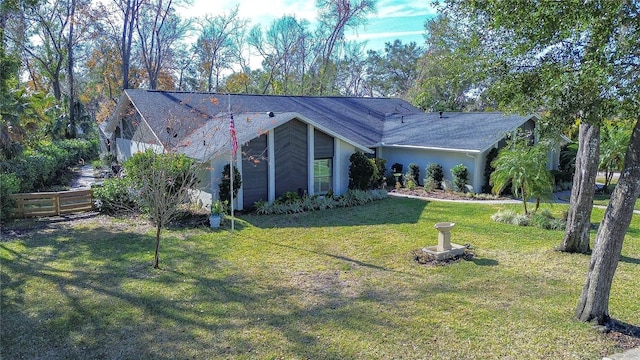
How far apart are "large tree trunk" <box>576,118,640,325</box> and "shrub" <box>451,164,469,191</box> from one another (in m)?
13.3

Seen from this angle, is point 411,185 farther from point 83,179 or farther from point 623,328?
point 83,179

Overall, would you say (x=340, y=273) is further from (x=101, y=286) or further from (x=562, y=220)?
(x=562, y=220)

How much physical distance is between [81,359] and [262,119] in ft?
40.1

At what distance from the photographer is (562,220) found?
13375 mm

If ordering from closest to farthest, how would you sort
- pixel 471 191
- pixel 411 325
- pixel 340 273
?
pixel 411 325, pixel 340 273, pixel 471 191

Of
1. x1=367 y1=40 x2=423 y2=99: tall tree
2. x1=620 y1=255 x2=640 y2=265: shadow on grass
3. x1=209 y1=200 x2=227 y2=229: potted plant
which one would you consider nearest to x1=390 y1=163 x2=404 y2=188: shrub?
x1=209 y1=200 x2=227 y2=229: potted plant

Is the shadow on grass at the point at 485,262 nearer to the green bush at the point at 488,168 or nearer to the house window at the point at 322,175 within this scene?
the house window at the point at 322,175

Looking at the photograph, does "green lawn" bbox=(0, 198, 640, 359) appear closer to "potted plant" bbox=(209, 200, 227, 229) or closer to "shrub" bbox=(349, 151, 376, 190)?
"potted plant" bbox=(209, 200, 227, 229)

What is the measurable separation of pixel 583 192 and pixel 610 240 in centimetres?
434

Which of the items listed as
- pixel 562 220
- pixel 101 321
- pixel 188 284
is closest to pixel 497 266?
pixel 562 220

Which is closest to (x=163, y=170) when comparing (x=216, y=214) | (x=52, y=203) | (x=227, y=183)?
(x=216, y=214)

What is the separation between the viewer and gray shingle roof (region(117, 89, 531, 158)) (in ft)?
54.3

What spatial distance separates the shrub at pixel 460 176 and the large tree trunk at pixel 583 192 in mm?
9250

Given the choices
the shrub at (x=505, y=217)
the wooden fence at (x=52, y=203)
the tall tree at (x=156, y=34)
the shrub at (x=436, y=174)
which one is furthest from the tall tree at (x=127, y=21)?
the shrub at (x=505, y=217)
